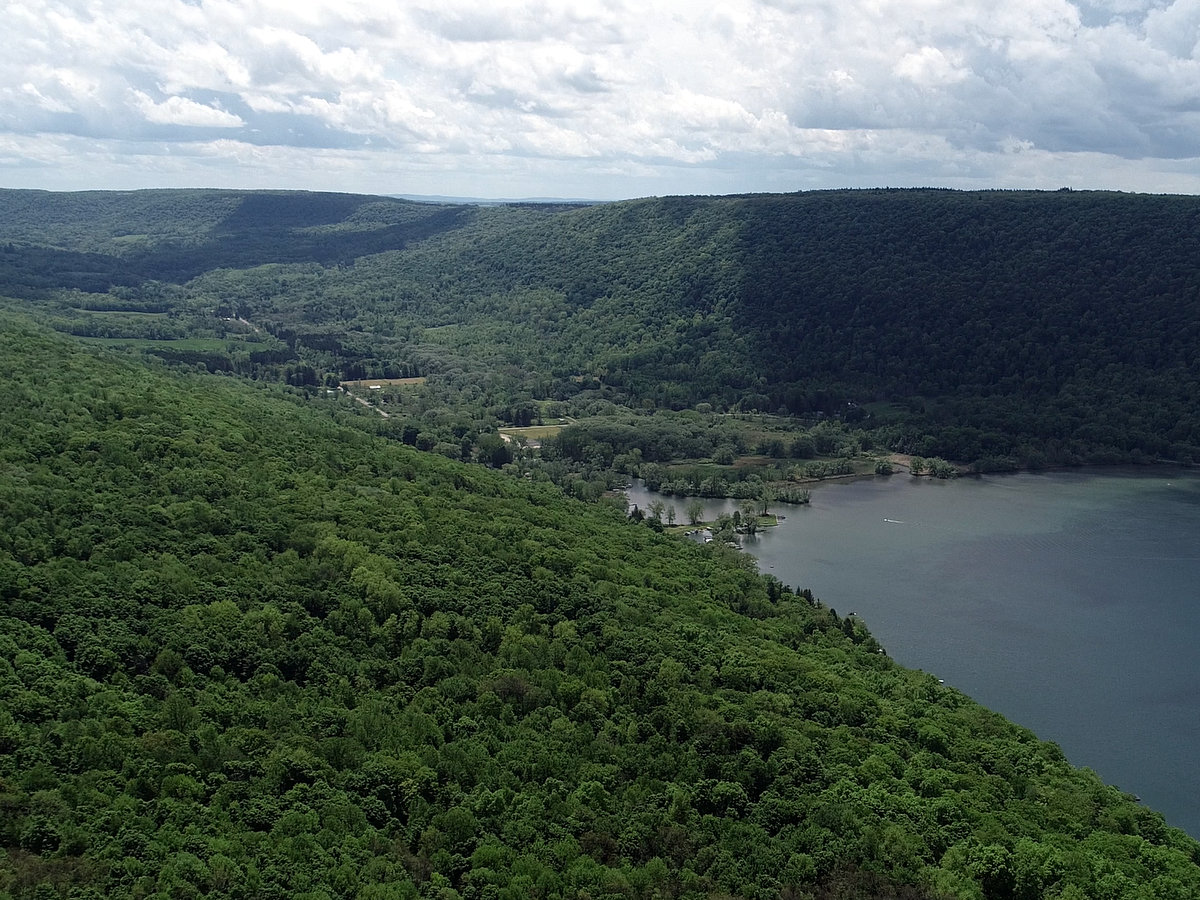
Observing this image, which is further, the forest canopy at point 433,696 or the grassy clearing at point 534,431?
the grassy clearing at point 534,431

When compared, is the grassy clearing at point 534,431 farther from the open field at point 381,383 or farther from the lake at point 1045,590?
the open field at point 381,383

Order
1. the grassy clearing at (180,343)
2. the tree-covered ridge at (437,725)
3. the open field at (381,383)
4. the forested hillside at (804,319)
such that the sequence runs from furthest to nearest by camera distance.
A: the open field at (381,383)
the grassy clearing at (180,343)
the forested hillside at (804,319)
the tree-covered ridge at (437,725)

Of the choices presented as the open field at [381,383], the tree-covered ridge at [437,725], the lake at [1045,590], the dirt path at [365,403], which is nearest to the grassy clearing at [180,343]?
the open field at [381,383]

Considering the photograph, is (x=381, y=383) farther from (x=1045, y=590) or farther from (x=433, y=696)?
(x=433, y=696)

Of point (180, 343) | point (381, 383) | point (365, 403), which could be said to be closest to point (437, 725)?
point (365, 403)

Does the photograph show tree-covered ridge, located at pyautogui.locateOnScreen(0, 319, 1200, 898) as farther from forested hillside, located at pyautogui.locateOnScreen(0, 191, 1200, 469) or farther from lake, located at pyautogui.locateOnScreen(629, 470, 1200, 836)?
forested hillside, located at pyautogui.locateOnScreen(0, 191, 1200, 469)

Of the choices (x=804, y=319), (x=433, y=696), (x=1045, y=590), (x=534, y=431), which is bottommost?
(x=1045, y=590)
